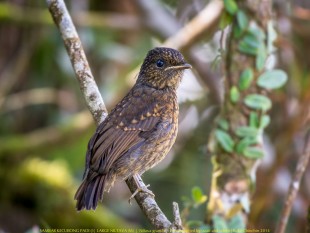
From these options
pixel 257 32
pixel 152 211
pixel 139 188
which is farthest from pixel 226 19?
pixel 152 211

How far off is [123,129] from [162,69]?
608mm

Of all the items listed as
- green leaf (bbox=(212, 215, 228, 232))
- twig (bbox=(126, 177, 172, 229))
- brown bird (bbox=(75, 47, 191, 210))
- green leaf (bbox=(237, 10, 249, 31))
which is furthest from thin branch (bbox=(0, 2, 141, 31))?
twig (bbox=(126, 177, 172, 229))

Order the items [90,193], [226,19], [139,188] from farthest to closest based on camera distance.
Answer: [226,19] → [139,188] → [90,193]

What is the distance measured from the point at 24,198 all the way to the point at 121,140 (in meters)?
2.43

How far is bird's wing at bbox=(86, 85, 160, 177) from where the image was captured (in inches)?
143

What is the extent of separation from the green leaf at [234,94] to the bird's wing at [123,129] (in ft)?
1.54

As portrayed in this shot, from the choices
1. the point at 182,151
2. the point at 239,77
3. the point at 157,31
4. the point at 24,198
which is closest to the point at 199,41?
the point at 157,31

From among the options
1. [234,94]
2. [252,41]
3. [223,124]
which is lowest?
[223,124]

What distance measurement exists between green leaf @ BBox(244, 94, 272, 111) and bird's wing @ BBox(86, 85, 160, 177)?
1.84 ft

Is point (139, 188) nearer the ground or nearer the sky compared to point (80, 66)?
nearer the ground

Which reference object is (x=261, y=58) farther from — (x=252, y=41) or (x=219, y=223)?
(x=219, y=223)

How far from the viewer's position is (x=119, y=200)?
6.62m

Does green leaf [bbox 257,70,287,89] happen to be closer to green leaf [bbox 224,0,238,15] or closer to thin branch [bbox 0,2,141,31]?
green leaf [bbox 224,0,238,15]

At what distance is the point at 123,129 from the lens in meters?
3.83
